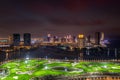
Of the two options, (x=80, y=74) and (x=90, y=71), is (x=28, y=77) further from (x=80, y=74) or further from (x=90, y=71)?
(x=90, y=71)

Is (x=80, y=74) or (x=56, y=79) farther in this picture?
(x=80, y=74)

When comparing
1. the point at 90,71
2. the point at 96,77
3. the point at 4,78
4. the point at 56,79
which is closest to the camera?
the point at 4,78

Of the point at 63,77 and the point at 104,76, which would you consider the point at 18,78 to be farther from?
the point at 104,76

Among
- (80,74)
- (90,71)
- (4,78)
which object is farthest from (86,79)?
(4,78)

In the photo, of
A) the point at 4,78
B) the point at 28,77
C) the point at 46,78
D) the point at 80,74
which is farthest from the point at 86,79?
the point at 4,78

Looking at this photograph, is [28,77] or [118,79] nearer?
[28,77]

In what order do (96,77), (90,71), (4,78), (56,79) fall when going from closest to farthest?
(4,78)
(56,79)
(96,77)
(90,71)

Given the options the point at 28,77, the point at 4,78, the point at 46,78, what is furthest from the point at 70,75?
the point at 4,78
